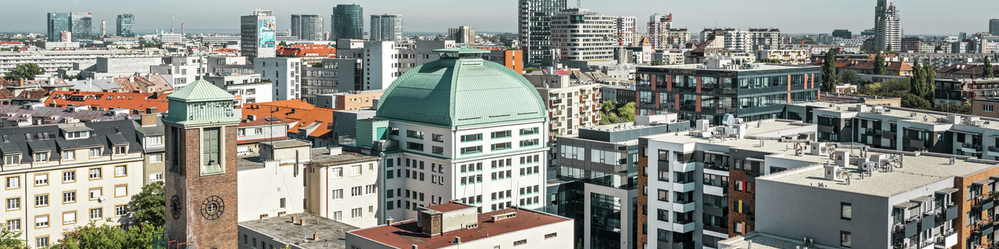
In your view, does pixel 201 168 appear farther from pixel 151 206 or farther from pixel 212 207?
pixel 151 206

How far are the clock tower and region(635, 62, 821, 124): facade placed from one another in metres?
78.9

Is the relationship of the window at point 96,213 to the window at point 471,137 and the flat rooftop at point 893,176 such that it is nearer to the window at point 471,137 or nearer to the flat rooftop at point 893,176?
the window at point 471,137

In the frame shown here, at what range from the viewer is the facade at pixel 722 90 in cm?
13488

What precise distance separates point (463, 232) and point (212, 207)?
18.8 metres

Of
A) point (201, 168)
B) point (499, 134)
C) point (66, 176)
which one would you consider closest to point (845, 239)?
point (201, 168)

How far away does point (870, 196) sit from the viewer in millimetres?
58875

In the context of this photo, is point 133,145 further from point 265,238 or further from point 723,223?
point 723,223

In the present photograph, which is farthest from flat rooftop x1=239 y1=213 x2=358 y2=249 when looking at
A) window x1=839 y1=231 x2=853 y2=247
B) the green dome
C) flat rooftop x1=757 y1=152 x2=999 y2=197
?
window x1=839 y1=231 x2=853 y2=247

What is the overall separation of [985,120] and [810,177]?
40990 mm

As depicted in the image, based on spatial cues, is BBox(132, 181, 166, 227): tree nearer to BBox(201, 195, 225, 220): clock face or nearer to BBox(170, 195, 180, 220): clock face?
BBox(170, 195, 180, 220): clock face

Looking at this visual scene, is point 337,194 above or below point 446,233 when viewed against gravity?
below

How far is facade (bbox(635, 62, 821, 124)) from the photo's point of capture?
135 m

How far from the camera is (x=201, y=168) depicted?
7294 cm

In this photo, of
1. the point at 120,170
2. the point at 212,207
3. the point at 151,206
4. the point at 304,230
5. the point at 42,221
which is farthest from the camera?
the point at 120,170
